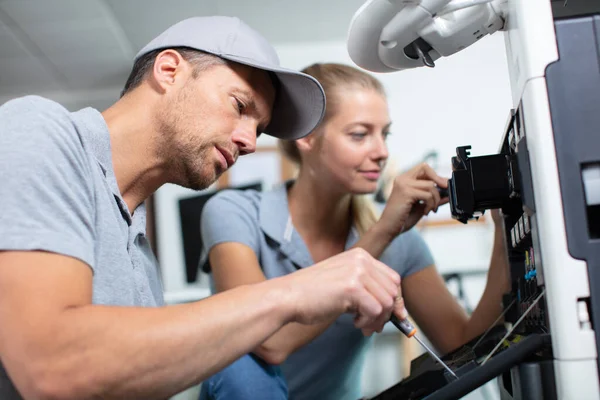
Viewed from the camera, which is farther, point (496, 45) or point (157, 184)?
point (496, 45)

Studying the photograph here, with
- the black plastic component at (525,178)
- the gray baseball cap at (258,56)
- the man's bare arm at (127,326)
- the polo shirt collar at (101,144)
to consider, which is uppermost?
the gray baseball cap at (258,56)

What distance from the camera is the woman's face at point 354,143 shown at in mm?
1438

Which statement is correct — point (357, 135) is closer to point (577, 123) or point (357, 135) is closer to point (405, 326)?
point (405, 326)

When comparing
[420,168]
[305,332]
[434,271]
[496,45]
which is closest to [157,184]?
[305,332]

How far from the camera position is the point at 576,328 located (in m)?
0.59

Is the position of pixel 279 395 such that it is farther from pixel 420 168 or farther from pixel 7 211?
pixel 7 211

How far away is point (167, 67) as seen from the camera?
1.04 meters

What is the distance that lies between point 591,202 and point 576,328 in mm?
129

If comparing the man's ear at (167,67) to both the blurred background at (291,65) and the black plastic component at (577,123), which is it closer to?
the black plastic component at (577,123)

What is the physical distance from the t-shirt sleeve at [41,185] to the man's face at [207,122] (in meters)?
0.26

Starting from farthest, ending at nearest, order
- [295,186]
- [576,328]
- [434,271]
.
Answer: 1. [295,186]
2. [434,271]
3. [576,328]

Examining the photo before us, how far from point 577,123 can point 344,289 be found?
0.99 ft

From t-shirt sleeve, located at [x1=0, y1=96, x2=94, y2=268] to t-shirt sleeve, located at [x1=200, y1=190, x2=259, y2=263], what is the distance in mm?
610

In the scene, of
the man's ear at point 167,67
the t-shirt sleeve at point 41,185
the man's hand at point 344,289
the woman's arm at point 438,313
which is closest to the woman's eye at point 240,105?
the man's ear at point 167,67
